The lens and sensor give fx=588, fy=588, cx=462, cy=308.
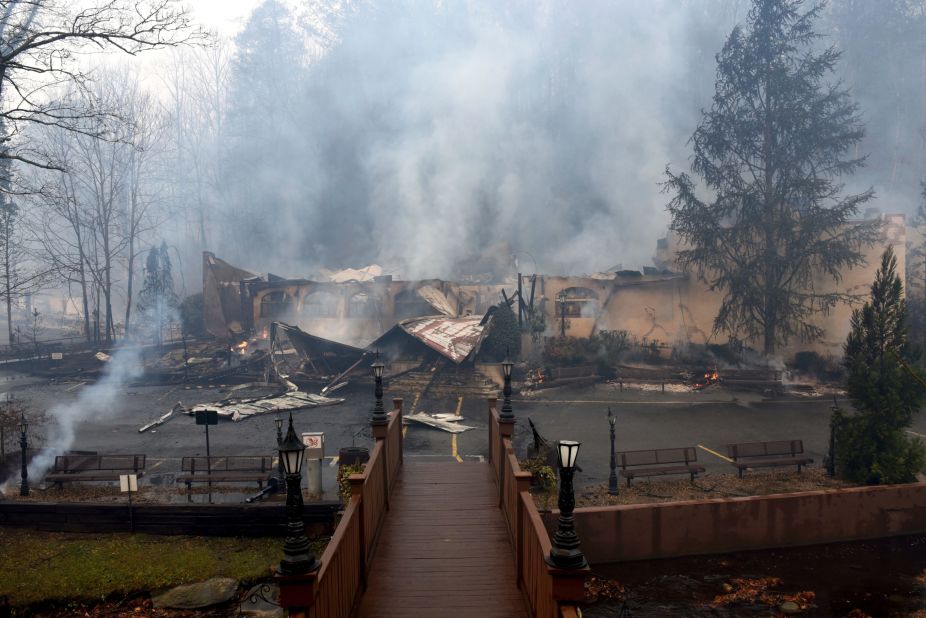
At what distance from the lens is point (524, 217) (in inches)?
2269

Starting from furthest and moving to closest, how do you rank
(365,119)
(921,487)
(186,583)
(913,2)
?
(365,119), (913,2), (921,487), (186,583)

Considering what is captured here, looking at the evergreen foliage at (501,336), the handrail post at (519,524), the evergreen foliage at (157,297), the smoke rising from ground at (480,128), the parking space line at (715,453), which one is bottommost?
the parking space line at (715,453)

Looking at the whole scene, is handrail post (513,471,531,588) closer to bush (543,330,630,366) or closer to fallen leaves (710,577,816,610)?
fallen leaves (710,577,816,610)

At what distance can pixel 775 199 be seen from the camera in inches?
1176

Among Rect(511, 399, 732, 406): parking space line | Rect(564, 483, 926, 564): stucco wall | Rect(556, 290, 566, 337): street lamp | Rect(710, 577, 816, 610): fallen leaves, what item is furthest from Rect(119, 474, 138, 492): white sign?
Rect(556, 290, 566, 337): street lamp

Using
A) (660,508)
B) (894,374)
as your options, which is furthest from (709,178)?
(660,508)

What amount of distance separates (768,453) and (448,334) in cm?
1650

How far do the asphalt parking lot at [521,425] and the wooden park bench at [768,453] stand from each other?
59 cm

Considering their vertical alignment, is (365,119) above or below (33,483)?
above

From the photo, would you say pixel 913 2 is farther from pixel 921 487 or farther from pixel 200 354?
pixel 200 354

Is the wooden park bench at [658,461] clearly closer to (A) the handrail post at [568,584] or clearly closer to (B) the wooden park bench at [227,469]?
(B) the wooden park bench at [227,469]

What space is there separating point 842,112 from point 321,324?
31658 mm

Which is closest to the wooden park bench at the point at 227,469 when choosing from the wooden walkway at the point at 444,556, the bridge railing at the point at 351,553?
the wooden walkway at the point at 444,556

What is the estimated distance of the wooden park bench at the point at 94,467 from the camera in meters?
15.5
